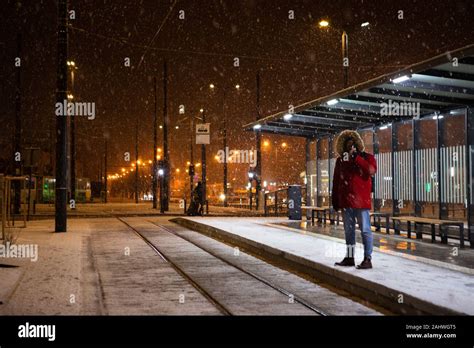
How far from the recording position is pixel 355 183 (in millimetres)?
9453

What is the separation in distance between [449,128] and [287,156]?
89.3m

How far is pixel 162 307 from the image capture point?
7629 millimetres

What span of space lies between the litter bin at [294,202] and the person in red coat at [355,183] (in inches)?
503

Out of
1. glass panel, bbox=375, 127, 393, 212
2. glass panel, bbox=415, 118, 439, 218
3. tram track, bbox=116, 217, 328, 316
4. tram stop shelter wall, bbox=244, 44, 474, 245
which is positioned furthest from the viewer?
glass panel, bbox=375, 127, 393, 212

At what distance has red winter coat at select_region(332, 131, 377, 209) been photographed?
30.9ft

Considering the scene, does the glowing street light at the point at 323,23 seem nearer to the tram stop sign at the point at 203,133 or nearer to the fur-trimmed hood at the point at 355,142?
the fur-trimmed hood at the point at 355,142

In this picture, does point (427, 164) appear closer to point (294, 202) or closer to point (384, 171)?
point (384, 171)

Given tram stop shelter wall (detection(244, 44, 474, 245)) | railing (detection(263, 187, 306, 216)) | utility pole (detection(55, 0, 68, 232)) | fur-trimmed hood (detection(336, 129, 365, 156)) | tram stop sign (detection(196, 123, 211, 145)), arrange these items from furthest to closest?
tram stop sign (detection(196, 123, 211, 145))
railing (detection(263, 187, 306, 216))
utility pole (detection(55, 0, 68, 232))
tram stop shelter wall (detection(244, 44, 474, 245))
fur-trimmed hood (detection(336, 129, 365, 156))

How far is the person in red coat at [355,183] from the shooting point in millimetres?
9445

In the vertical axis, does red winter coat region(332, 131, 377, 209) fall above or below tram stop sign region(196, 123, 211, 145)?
below

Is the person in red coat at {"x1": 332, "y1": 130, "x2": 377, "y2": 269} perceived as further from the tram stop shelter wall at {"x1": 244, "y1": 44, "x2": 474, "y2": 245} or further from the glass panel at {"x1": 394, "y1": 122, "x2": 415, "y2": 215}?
the glass panel at {"x1": 394, "y1": 122, "x2": 415, "y2": 215}

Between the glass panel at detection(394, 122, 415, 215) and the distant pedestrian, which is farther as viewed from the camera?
the distant pedestrian

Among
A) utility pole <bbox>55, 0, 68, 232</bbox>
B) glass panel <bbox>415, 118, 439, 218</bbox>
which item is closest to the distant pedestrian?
utility pole <bbox>55, 0, 68, 232</bbox>

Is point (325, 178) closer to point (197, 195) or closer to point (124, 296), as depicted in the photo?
point (197, 195)
